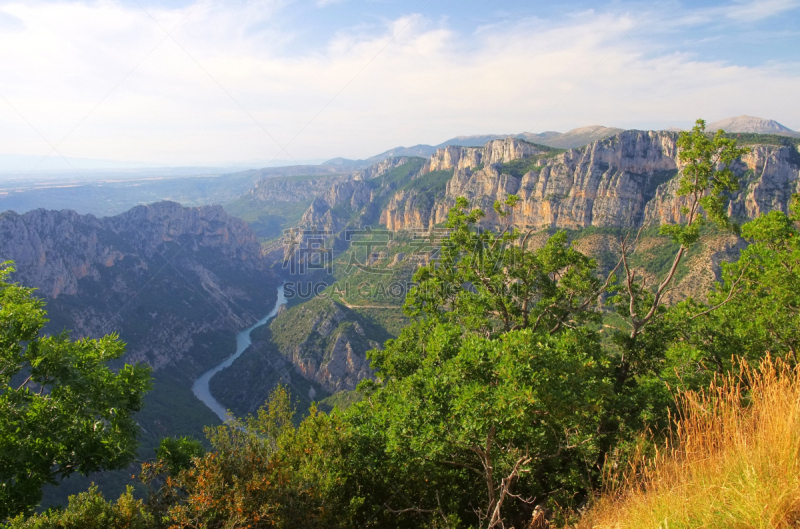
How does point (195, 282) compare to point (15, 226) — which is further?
point (195, 282)

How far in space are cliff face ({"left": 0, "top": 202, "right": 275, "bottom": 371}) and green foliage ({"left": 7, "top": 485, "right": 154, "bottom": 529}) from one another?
73.1 meters

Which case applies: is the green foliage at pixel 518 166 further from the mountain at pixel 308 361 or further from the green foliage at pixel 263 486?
the green foliage at pixel 263 486

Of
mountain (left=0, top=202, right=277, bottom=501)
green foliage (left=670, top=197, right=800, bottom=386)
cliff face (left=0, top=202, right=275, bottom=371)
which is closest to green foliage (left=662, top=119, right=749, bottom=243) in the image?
green foliage (left=670, top=197, right=800, bottom=386)

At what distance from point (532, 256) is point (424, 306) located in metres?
4.22

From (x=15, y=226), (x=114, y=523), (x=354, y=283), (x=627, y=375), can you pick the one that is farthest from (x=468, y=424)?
(x=354, y=283)

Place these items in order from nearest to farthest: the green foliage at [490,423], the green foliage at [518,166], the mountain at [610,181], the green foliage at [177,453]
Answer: the green foliage at [490,423]
the green foliage at [177,453]
the mountain at [610,181]
the green foliage at [518,166]

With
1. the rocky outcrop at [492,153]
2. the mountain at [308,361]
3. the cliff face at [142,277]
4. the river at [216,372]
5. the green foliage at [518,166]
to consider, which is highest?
the rocky outcrop at [492,153]

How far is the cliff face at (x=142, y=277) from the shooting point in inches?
3086

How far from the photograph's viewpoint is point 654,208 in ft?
341

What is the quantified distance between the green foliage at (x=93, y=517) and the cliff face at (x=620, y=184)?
83438 millimetres

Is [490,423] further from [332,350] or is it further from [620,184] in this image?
[620,184]

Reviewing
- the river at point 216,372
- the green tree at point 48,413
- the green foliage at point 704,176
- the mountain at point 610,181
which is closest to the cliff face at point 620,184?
the mountain at point 610,181

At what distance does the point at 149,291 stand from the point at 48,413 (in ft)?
343

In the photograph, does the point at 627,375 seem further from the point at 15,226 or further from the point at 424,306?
the point at 15,226
